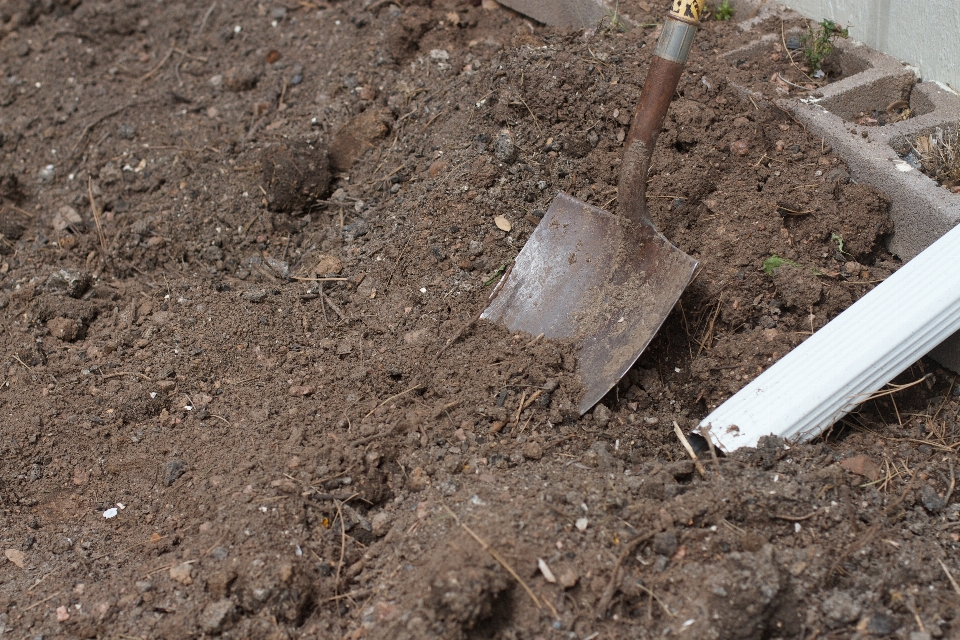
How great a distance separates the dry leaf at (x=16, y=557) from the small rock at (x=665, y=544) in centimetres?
182

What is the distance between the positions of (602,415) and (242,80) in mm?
2822

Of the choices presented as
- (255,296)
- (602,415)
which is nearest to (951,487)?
(602,415)

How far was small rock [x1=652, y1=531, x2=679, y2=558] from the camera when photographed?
2008 millimetres

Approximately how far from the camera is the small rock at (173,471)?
2.45 m

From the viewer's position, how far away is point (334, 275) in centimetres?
307

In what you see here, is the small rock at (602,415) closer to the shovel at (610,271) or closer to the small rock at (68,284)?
the shovel at (610,271)

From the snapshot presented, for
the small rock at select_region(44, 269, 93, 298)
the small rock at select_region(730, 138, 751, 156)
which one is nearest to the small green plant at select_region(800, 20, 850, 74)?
the small rock at select_region(730, 138, 751, 156)

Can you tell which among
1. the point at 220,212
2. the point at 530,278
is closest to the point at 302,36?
the point at 220,212

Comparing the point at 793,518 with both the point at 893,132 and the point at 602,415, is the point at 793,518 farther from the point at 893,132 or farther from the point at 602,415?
the point at 893,132

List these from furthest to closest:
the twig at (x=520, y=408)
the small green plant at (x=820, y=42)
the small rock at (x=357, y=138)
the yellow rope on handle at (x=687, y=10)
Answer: the small rock at (x=357, y=138)
the small green plant at (x=820, y=42)
the twig at (x=520, y=408)
the yellow rope on handle at (x=687, y=10)

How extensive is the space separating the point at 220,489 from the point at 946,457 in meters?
2.16

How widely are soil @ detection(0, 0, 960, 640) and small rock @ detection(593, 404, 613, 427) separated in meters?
0.02

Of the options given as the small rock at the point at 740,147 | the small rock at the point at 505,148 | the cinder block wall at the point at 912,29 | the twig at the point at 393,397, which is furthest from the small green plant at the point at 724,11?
the twig at the point at 393,397

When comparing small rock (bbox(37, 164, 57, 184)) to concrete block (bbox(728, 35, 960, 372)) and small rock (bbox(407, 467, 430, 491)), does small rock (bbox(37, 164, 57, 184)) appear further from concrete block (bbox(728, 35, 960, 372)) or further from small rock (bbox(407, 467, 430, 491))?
concrete block (bbox(728, 35, 960, 372))
